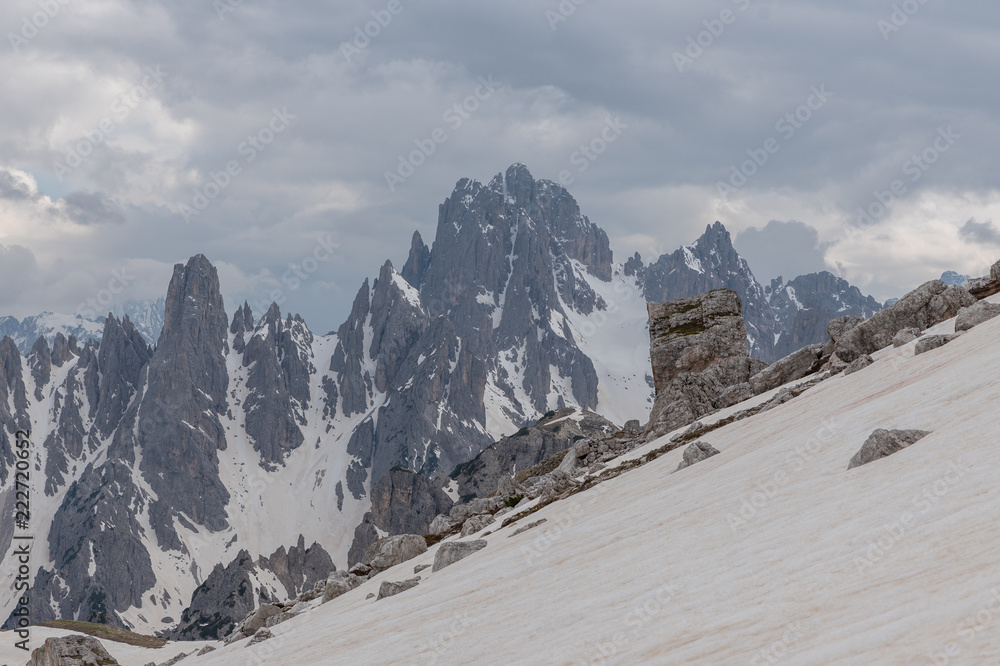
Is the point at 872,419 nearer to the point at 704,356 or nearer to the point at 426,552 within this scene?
the point at 426,552

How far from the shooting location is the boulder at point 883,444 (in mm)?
11578

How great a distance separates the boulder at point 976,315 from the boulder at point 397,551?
17603 millimetres

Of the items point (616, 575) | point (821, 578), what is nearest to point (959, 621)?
point (821, 578)

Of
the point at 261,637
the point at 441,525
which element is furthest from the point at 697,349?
the point at 261,637

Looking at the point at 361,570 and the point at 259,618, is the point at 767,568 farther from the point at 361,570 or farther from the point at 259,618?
the point at 259,618

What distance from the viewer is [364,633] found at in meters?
13.1

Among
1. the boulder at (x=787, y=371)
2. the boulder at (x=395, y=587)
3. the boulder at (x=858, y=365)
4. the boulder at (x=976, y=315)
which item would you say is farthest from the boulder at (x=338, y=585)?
the boulder at (x=976, y=315)

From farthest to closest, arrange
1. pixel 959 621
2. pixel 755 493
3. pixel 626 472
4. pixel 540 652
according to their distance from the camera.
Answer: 1. pixel 626 472
2. pixel 755 493
3. pixel 540 652
4. pixel 959 621

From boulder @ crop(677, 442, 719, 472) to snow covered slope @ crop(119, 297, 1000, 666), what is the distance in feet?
2.58

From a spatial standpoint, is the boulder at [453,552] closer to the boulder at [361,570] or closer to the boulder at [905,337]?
the boulder at [361,570]

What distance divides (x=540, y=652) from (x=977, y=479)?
5388mm

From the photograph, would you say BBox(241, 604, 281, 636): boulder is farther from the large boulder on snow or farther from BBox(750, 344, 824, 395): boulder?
the large boulder on snow

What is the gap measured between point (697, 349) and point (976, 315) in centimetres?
2212

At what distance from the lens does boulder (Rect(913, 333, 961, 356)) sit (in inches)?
805
